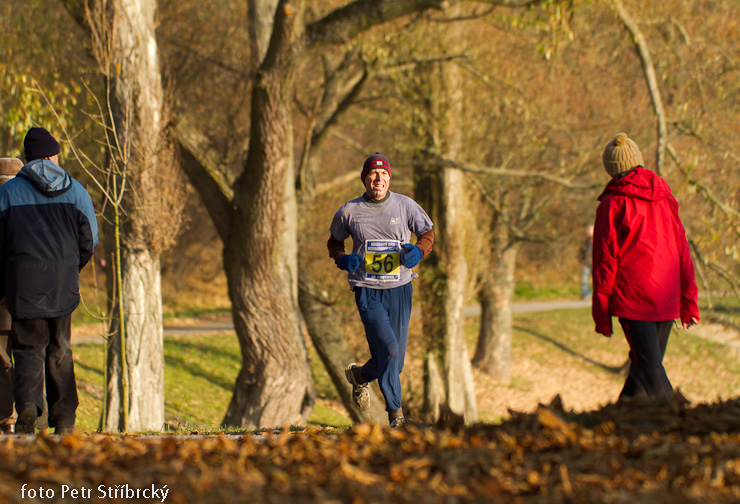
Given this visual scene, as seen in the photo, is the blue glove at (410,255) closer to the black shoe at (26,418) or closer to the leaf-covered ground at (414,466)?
the leaf-covered ground at (414,466)

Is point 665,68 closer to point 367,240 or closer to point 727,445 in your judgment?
point 367,240

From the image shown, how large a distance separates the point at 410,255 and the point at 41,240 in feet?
8.19

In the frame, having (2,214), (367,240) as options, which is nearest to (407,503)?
(367,240)

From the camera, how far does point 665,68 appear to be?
522 inches

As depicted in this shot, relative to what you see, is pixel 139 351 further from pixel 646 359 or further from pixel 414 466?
pixel 414 466

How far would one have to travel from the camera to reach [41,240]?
511 centimetres

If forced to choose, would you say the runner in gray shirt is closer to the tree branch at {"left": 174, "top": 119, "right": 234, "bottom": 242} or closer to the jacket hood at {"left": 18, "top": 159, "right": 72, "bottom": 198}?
the jacket hood at {"left": 18, "top": 159, "right": 72, "bottom": 198}

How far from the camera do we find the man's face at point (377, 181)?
546 centimetres

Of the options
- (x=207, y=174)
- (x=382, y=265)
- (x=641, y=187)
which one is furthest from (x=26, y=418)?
(x=207, y=174)

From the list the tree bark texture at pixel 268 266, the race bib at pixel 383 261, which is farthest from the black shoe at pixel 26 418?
the tree bark texture at pixel 268 266

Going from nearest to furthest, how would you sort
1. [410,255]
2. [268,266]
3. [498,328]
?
[410,255], [268,266], [498,328]

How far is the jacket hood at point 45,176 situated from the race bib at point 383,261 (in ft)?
7.08

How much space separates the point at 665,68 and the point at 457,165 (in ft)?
13.2

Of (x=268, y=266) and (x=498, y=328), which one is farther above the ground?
(x=268, y=266)
